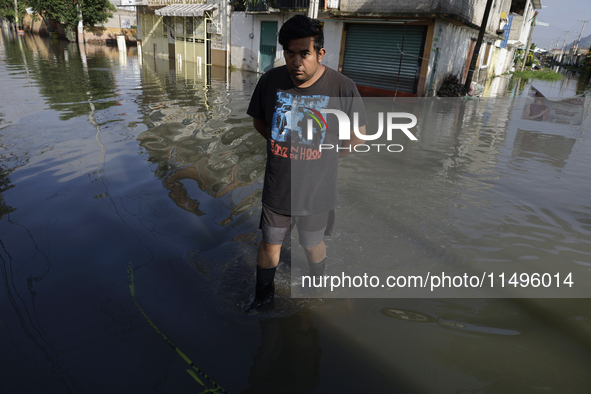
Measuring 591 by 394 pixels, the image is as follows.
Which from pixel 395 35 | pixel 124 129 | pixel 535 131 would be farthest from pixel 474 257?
pixel 395 35

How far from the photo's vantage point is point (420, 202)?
15.4 feet

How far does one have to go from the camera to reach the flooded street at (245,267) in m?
2.15

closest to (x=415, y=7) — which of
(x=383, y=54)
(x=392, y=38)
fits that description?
(x=392, y=38)

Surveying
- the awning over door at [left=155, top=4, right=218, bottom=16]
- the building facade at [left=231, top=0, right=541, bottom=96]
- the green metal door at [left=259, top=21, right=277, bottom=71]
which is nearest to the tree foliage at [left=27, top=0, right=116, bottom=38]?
the awning over door at [left=155, top=4, right=218, bottom=16]

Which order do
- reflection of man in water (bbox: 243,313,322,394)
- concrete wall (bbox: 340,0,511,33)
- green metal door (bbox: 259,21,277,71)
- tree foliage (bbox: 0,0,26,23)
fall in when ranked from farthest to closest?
tree foliage (bbox: 0,0,26,23) → green metal door (bbox: 259,21,277,71) → concrete wall (bbox: 340,0,511,33) → reflection of man in water (bbox: 243,313,322,394)

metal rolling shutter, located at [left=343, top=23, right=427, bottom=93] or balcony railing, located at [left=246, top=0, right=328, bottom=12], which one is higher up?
balcony railing, located at [left=246, top=0, right=328, bottom=12]

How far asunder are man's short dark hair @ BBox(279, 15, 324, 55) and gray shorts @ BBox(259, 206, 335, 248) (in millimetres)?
1036

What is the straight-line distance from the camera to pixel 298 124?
2.25 metres

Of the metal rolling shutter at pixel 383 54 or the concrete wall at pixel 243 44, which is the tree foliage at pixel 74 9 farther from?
the metal rolling shutter at pixel 383 54

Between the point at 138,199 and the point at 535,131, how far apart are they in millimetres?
9464

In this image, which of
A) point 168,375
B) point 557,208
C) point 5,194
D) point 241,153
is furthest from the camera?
point 241,153

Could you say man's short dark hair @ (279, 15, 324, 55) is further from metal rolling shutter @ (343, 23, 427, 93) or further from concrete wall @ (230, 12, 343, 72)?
concrete wall @ (230, 12, 343, 72)

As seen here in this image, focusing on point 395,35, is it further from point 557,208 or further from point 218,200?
point 218,200

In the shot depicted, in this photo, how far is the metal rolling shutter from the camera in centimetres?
1584
